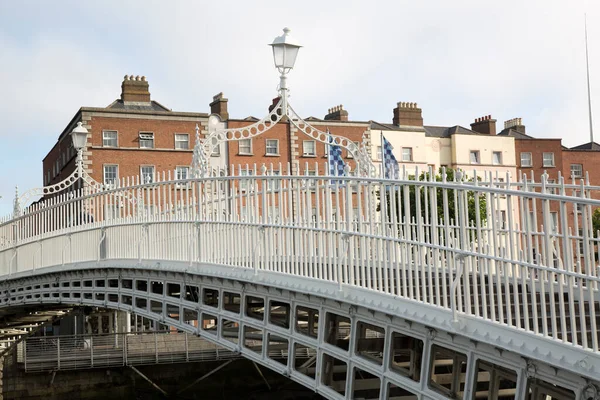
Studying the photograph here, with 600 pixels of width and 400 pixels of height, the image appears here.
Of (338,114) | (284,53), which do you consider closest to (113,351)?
(338,114)

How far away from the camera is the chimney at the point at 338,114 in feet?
161

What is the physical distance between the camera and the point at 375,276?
33.1ft

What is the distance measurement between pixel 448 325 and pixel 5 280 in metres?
17.2

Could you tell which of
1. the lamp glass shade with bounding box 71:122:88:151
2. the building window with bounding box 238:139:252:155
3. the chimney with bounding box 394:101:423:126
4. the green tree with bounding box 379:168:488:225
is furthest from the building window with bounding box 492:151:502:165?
the lamp glass shade with bounding box 71:122:88:151

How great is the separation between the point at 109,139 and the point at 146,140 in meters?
1.77

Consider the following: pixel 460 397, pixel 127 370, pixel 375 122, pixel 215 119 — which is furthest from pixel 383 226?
pixel 375 122

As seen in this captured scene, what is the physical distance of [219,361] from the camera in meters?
36.2

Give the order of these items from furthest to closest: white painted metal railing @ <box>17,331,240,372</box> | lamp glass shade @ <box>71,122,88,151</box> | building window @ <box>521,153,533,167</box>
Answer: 1. building window @ <box>521,153,533,167</box>
2. white painted metal railing @ <box>17,331,240,372</box>
3. lamp glass shade @ <box>71,122,88,151</box>

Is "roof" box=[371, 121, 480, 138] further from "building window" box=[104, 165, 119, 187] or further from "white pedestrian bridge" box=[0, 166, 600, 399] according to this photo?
"white pedestrian bridge" box=[0, 166, 600, 399]

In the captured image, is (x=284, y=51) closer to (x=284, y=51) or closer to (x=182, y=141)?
(x=284, y=51)

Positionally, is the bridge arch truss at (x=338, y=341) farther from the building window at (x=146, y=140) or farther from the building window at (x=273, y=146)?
the building window at (x=273, y=146)

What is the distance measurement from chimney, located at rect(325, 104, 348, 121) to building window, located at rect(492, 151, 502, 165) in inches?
375

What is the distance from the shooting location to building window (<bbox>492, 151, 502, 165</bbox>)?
53.3 metres

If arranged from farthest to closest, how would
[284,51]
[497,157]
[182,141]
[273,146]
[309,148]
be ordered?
1. [497,157]
2. [309,148]
3. [273,146]
4. [182,141]
5. [284,51]
